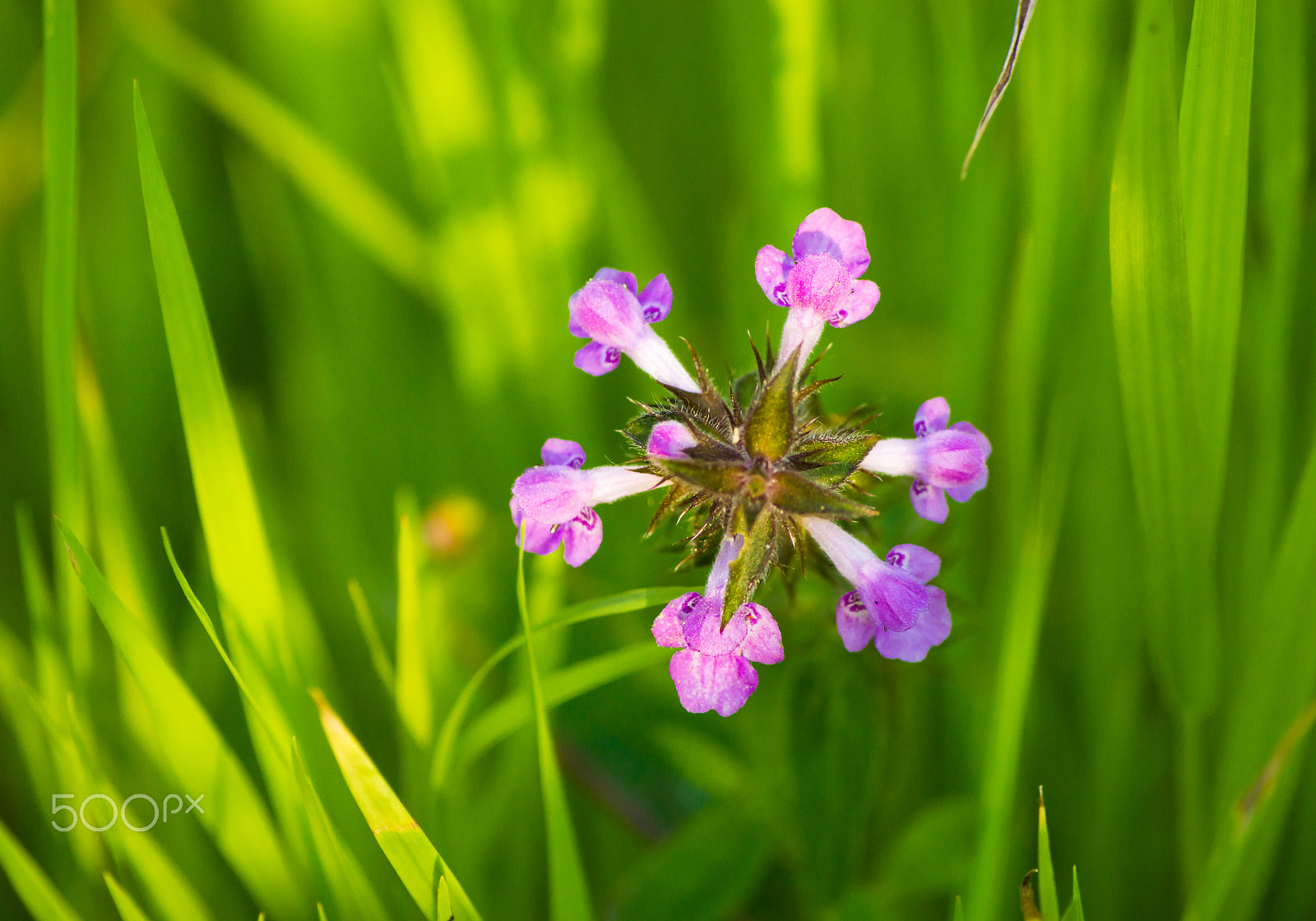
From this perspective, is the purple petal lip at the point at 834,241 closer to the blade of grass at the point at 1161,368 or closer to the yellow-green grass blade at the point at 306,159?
the blade of grass at the point at 1161,368

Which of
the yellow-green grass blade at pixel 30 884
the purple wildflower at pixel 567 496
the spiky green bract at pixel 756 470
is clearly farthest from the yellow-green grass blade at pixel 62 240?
the spiky green bract at pixel 756 470

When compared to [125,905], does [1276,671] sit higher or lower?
lower

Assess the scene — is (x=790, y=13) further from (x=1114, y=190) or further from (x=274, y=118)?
Answer: (x=274, y=118)

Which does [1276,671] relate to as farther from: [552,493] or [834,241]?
[552,493]

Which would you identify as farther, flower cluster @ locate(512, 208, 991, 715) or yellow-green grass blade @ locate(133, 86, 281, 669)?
yellow-green grass blade @ locate(133, 86, 281, 669)

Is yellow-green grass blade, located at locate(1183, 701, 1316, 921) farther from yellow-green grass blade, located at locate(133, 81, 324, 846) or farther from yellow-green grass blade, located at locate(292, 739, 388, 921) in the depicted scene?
yellow-green grass blade, located at locate(133, 81, 324, 846)

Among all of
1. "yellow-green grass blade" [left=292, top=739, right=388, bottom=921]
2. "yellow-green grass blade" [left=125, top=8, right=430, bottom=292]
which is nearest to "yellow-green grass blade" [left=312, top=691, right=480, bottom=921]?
"yellow-green grass blade" [left=292, top=739, right=388, bottom=921]

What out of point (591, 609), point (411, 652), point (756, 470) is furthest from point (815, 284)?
point (411, 652)

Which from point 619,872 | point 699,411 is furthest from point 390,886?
point 699,411
